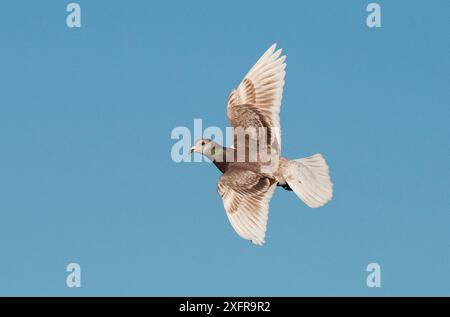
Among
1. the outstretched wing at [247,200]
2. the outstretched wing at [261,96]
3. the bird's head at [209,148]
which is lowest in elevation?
the outstretched wing at [247,200]

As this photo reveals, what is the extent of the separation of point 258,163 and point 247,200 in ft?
3.63

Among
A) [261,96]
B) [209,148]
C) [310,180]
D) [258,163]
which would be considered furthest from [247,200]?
[261,96]

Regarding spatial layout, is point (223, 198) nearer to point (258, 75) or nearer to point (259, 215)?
point (259, 215)

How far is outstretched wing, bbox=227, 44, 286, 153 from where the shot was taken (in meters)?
18.8

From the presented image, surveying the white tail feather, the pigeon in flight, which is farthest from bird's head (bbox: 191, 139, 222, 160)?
the white tail feather

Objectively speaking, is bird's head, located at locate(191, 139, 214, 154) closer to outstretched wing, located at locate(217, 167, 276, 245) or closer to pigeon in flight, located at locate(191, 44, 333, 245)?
pigeon in flight, located at locate(191, 44, 333, 245)

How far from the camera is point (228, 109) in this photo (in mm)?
18969

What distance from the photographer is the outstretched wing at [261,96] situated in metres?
18.8

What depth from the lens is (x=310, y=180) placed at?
18062mm

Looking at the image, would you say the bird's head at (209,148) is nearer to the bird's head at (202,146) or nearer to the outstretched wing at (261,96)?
the bird's head at (202,146)

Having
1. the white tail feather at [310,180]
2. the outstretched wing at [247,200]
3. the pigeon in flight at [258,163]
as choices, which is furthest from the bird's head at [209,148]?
the white tail feather at [310,180]

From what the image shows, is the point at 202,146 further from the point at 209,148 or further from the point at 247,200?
the point at 247,200
